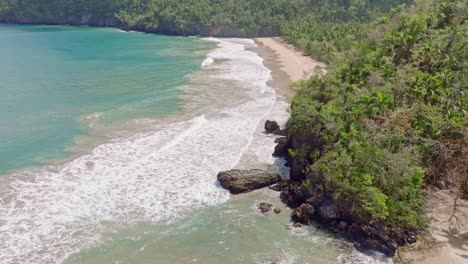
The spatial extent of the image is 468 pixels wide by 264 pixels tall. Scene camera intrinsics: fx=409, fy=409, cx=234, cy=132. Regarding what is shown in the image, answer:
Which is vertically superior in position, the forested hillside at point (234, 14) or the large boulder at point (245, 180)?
the forested hillside at point (234, 14)

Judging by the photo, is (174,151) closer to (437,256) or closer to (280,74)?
(437,256)

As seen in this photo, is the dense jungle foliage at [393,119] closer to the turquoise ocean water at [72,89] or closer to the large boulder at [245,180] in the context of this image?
the large boulder at [245,180]

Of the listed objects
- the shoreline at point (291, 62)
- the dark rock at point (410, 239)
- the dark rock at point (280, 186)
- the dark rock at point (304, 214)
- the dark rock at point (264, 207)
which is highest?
the shoreline at point (291, 62)

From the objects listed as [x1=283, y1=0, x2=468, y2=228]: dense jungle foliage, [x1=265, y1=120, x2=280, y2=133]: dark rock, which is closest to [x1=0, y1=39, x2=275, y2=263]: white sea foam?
[x1=265, y1=120, x2=280, y2=133]: dark rock

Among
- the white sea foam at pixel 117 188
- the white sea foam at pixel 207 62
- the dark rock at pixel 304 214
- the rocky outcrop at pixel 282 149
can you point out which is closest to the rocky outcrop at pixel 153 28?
the white sea foam at pixel 207 62

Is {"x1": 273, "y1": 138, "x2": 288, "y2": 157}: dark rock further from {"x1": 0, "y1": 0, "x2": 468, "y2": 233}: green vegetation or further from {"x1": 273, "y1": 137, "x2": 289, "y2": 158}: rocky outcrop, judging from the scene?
{"x1": 0, "y1": 0, "x2": 468, "y2": 233}: green vegetation

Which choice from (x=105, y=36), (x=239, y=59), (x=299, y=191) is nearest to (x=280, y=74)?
(x=239, y=59)
